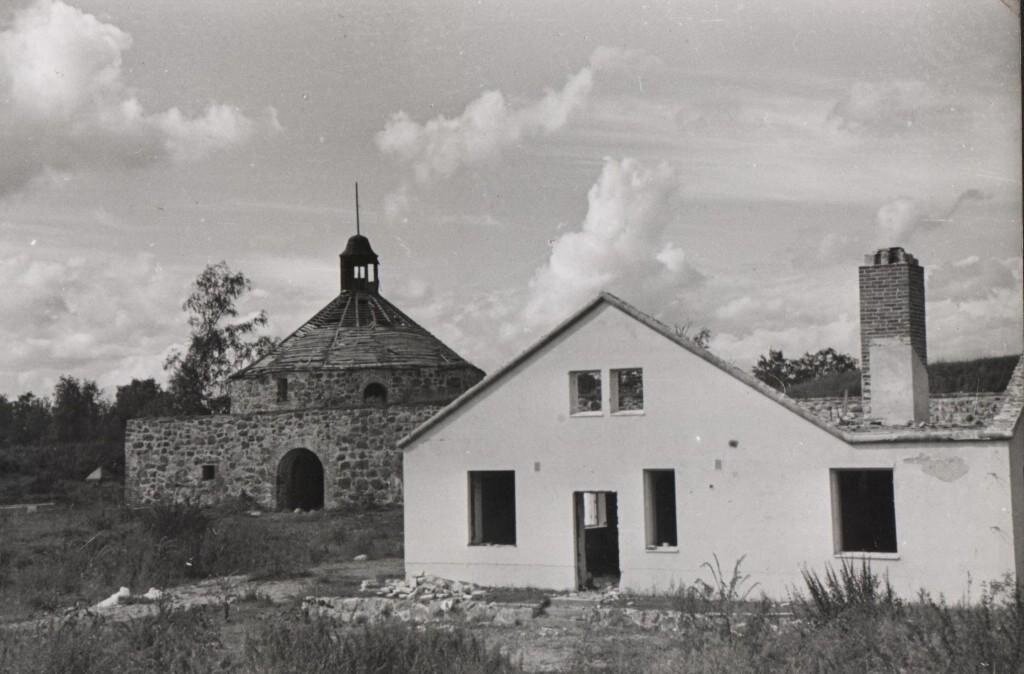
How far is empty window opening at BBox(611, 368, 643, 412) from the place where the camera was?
58.4 feet

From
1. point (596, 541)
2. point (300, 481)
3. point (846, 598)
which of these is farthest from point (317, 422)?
point (846, 598)

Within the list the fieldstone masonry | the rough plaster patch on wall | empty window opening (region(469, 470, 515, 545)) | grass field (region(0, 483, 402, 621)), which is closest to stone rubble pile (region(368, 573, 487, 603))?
grass field (region(0, 483, 402, 621))

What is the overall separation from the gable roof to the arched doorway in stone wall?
13774 millimetres

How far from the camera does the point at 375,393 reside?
3403 cm

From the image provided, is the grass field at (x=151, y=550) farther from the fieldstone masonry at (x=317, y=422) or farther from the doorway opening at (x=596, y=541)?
the doorway opening at (x=596, y=541)

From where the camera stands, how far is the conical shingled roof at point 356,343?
33969 mm

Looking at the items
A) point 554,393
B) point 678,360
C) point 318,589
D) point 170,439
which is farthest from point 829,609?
point 170,439

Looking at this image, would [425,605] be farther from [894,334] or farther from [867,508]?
[867,508]

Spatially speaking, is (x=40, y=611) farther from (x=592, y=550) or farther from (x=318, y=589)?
(x=592, y=550)

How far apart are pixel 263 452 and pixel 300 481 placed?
198 cm

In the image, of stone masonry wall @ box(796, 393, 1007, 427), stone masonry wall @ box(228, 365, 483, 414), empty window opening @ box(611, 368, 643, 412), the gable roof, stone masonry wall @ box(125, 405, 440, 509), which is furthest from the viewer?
stone masonry wall @ box(228, 365, 483, 414)

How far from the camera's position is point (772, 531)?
53.0ft

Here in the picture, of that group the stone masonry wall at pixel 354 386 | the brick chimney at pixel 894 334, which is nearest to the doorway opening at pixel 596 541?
the brick chimney at pixel 894 334

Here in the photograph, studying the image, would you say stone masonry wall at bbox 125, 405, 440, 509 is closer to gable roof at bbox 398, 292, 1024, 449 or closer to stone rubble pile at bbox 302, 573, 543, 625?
gable roof at bbox 398, 292, 1024, 449
